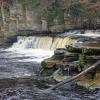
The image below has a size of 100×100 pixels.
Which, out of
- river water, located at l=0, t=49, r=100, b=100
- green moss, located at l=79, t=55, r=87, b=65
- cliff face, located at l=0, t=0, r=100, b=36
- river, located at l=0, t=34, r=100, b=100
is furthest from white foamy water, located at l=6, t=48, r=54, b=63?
green moss, located at l=79, t=55, r=87, b=65

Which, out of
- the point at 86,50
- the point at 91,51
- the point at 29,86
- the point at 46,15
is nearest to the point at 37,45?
the point at 46,15

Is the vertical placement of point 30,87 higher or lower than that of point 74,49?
lower

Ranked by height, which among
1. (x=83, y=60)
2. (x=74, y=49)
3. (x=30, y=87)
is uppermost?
(x=74, y=49)

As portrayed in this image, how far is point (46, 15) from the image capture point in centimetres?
4291

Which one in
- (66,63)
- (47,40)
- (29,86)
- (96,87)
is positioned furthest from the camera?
(47,40)

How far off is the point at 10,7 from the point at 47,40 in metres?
7.42

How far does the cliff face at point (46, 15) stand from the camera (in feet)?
140

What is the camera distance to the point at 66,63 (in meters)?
23.0

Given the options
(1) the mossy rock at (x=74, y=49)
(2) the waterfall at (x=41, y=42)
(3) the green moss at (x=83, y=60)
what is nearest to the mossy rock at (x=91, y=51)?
(3) the green moss at (x=83, y=60)

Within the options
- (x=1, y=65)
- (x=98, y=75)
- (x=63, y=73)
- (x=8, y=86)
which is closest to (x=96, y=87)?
(x=98, y=75)

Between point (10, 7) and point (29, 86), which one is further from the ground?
point (10, 7)

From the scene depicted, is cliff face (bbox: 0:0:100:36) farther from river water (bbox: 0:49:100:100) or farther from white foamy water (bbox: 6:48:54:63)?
river water (bbox: 0:49:100:100)

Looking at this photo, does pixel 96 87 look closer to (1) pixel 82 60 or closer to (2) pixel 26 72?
(1) pixel 82 60

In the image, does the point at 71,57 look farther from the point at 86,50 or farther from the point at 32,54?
the point at 32,54
